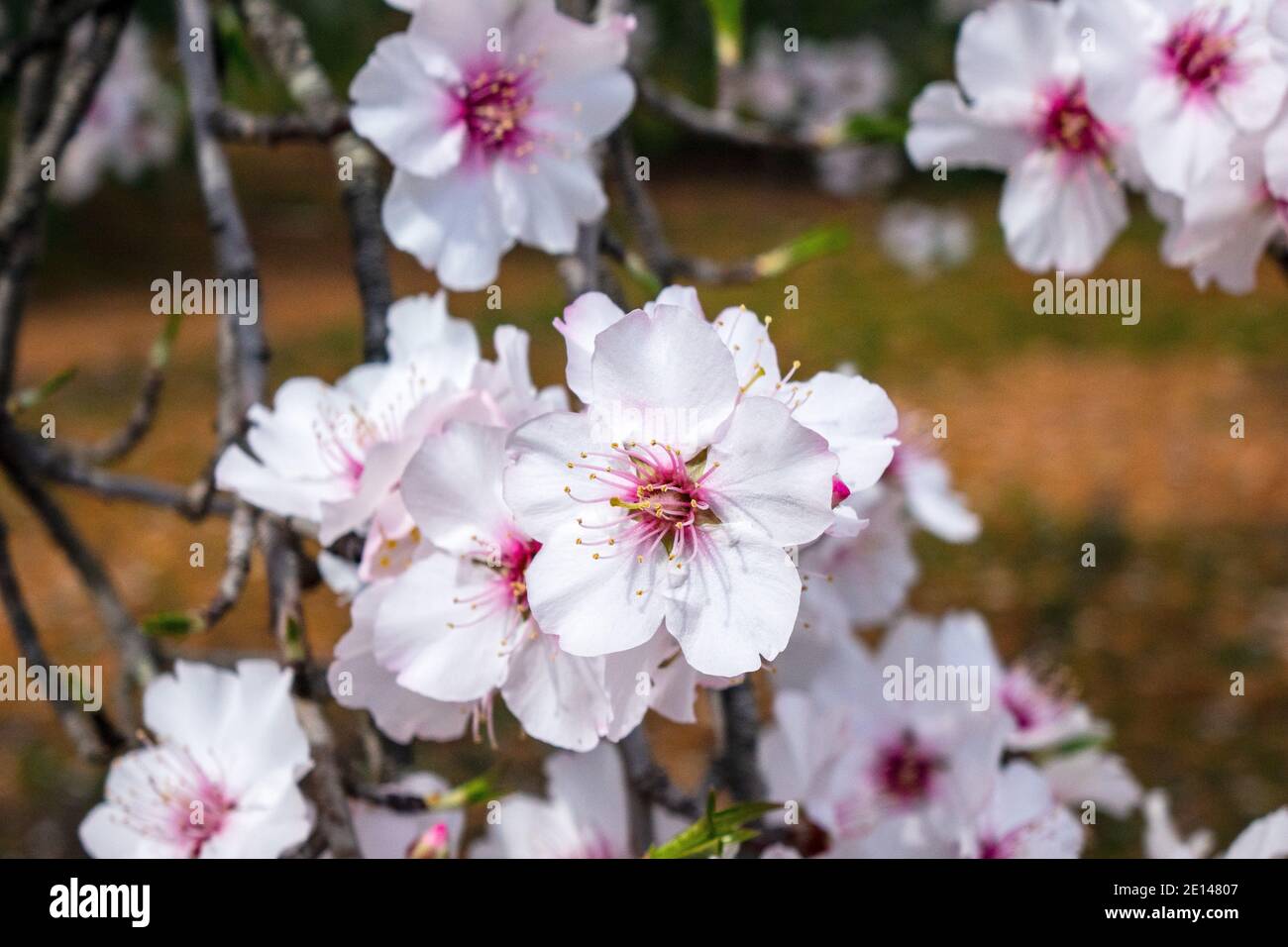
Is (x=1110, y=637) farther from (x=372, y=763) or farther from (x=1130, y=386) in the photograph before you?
(x=372, y=763)

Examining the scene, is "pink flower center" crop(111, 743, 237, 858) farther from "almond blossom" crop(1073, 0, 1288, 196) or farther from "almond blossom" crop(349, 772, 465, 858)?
"almond blossom" crop(1073, 0, 1288, 196)

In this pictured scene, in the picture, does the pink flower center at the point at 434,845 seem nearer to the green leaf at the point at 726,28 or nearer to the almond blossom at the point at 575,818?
the almond blossom at the point at 575,818

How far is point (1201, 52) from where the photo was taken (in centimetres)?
70

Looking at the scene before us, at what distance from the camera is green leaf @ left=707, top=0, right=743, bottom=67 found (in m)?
1.00

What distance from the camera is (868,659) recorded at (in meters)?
1.02

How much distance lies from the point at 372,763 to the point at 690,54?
8590 millimetres

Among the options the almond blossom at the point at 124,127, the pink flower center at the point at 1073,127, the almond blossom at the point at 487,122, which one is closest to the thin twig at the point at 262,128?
the almond blossom at the point at 487,122

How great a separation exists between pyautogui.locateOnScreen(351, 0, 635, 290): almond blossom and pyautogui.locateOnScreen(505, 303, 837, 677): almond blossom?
22 centimetres

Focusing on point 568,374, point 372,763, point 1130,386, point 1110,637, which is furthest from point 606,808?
point 1130,386

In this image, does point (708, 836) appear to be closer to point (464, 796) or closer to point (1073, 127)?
point (464, 796)

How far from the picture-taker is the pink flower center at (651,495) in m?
0.51

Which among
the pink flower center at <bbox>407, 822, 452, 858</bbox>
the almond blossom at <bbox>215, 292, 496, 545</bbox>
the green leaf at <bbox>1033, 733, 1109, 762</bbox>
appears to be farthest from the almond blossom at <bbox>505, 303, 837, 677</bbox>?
the green leaf at <bbox>1033, 733, 1109, 762</bbox>

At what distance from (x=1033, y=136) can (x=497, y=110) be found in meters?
0.34
